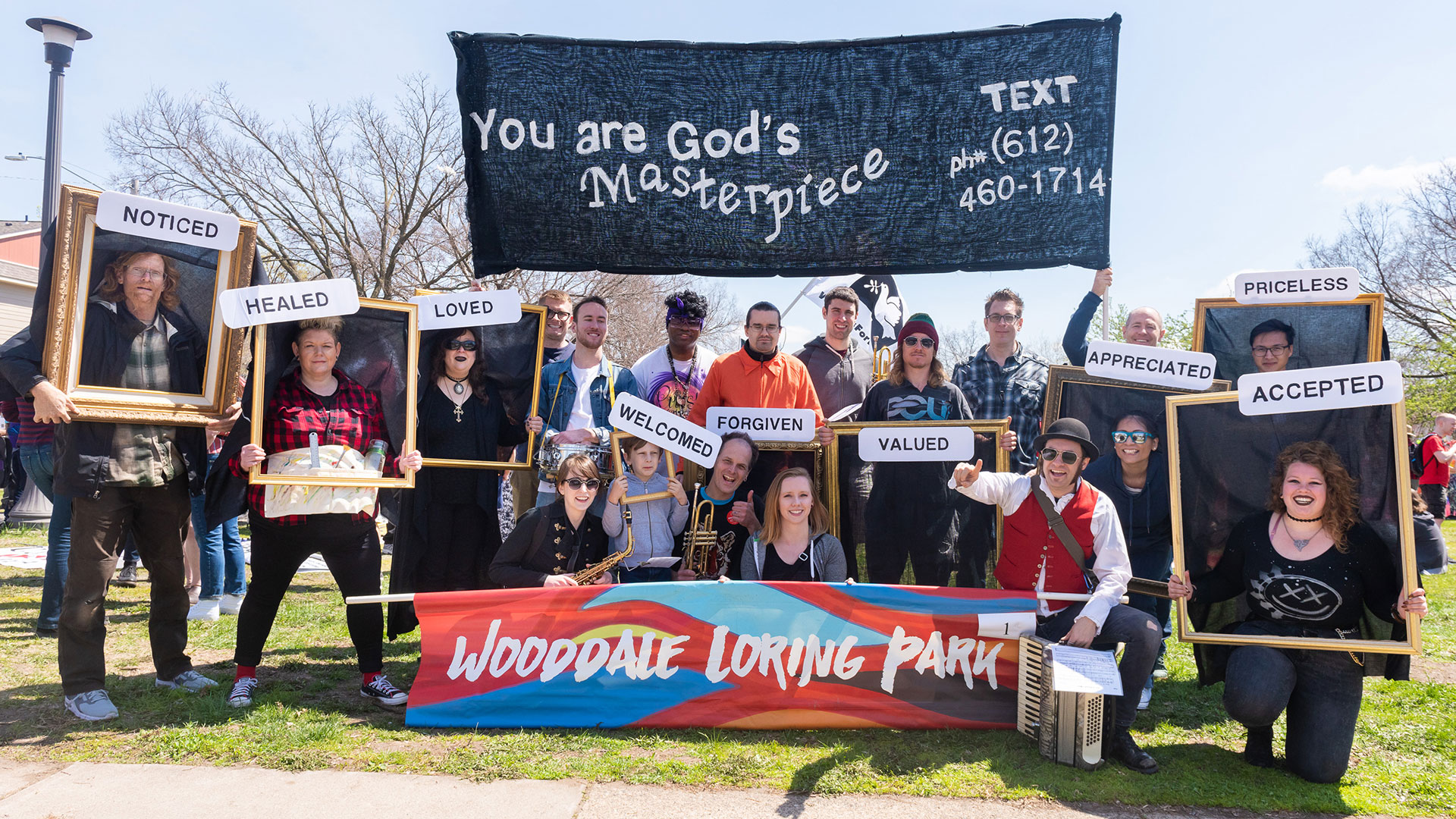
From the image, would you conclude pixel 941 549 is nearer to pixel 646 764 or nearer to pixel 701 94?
pixel 646 764

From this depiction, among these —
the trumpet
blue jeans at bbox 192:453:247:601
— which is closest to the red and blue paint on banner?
the trumpet

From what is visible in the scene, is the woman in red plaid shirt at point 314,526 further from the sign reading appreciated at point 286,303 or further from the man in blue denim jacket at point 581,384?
the man in blue denim jacket at point 581,384

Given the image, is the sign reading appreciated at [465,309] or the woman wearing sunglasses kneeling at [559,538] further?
the sign reading appreciated at [465,309]

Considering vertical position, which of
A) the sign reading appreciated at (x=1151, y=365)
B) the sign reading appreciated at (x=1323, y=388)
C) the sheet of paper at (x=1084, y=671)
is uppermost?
the sign reading appreciated at (x=1151, y=365)

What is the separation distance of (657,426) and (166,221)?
2611 millimetres

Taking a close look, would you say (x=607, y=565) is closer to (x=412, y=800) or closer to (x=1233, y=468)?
(x=412, y=800)

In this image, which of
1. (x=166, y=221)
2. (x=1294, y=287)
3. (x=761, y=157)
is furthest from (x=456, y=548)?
(x=1294, y=287)

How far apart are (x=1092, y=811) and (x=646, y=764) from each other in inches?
69.4

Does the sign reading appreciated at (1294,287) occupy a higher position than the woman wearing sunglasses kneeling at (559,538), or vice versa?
the sign reading appreciated at (1294,287)

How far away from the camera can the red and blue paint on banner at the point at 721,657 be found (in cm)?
430

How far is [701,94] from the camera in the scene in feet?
17.2

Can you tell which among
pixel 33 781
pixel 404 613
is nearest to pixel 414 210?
pixel 404 613

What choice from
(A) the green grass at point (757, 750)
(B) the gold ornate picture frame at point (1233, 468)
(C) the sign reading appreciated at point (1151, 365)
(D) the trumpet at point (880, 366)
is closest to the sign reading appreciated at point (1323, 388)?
(B) the gold ornate picture frame at point (1233, 468)

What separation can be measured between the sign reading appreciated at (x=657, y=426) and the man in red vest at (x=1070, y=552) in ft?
4.61
